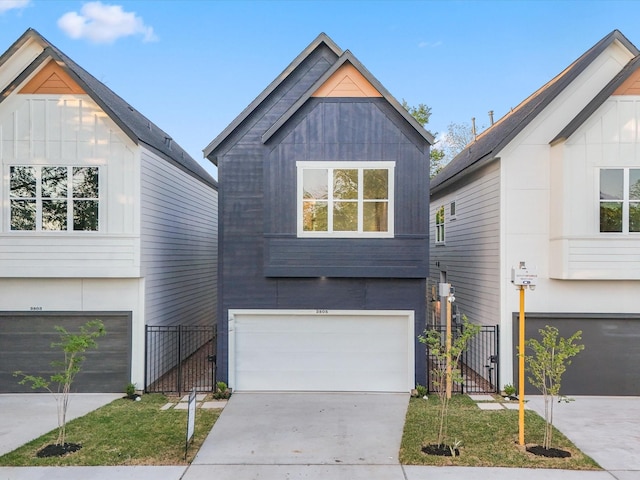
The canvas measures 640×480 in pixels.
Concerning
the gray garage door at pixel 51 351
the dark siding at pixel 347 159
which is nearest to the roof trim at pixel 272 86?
the dark siding at pixel 347 159

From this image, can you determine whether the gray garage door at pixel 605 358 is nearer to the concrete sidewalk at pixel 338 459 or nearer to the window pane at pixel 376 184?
the concrete sidewalk at pixel 338 459

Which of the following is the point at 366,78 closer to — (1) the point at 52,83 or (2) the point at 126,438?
(1) the point at 52,83

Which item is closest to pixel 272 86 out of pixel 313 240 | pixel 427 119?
pixel 313 240

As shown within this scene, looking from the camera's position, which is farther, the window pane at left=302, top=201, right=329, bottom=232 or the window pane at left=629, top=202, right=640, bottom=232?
the window pane at left=302, top=201, right=329, bottom=232

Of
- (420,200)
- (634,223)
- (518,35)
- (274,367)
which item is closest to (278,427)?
(274,367)

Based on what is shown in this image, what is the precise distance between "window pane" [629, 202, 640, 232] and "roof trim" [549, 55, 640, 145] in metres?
2.13

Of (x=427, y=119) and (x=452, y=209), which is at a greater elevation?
(x=427, y=119)

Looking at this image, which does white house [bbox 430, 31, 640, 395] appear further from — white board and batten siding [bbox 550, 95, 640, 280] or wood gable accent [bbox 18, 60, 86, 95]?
wood gable accent [bbox 18, 60, 86, 95]

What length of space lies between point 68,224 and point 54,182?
102 centimetres

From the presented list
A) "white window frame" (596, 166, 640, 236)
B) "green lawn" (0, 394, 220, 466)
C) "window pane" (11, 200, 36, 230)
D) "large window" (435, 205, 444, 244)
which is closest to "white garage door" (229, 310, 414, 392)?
"green lawn" (0, 394, 220, 466)

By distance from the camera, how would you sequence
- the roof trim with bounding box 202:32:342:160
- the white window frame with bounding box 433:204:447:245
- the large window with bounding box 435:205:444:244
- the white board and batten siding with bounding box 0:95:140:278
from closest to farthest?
1. the white board and batten siding with bounding box 0:95:140:278
2. the roof trim with bounding box 202:32:342:160
3. the white window frame with bounding box 433:204:447:245
4. the large window with bounding box 435:205:444:244

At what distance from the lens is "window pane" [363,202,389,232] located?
1052cm

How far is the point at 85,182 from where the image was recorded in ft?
34.8

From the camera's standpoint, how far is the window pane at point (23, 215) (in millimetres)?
10461
